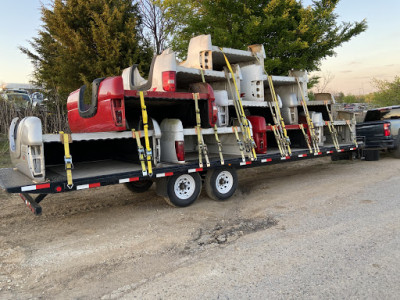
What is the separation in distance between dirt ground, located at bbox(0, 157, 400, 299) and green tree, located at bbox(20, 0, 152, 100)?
7364 mm

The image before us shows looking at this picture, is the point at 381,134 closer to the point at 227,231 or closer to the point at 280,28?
the point at 280,28

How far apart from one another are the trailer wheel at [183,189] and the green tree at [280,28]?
343 inches

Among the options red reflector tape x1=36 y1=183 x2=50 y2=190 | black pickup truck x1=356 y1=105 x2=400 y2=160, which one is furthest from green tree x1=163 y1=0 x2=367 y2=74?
red reflector tape x1=36 y1=183 x2=50 y2=190

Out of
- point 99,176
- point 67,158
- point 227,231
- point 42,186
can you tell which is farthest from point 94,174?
point 227,231

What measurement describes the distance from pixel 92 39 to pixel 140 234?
38.9 feet

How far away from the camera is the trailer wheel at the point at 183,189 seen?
235 inches

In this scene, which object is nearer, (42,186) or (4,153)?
(42,186)

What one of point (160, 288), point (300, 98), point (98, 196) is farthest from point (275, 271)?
point (300, 98)

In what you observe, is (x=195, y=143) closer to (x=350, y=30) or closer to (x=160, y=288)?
(x=160, y=288)

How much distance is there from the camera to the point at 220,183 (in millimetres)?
6684

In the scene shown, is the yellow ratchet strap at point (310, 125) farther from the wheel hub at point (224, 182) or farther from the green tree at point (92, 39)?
the green tree at point (92, 39)

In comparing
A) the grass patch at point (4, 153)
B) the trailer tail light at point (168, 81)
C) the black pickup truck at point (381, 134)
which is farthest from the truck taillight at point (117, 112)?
the black pickup truck at point (381, 134)

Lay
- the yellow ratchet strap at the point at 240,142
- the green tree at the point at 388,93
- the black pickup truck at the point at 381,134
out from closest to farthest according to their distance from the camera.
Result: the yellow ratchet strap at the point at 240,142 < the black pickup truck at the point at 381,134 < the green tree at the point at 388,93

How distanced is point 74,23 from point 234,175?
11217 mm
